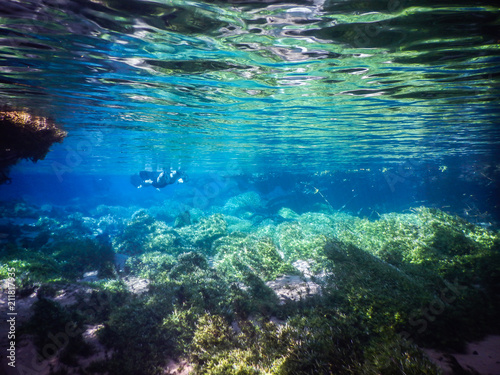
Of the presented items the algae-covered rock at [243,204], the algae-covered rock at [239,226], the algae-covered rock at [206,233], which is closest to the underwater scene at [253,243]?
the algae-covered rock at [206,233]

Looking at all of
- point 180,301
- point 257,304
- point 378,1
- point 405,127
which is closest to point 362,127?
point 405,127

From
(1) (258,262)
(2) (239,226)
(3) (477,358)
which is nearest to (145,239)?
(2) (239,226)

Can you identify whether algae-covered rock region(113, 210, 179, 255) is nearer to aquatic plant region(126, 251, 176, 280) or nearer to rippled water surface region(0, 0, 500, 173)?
aquatic plant region(126, 251, 176, 280)

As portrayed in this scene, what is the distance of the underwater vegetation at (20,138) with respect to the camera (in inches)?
396

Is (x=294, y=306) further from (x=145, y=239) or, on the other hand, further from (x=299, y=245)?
(x=145, y=239)

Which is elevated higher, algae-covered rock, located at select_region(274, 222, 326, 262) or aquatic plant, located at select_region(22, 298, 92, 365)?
aquatic plant, located at select_region(22, 298, 92, 365)

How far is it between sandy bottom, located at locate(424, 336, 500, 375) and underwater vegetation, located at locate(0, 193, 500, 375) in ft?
0.66

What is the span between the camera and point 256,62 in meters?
8.42

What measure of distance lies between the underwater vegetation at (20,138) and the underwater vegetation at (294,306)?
5.01 m

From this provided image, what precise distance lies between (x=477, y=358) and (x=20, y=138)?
1821cm

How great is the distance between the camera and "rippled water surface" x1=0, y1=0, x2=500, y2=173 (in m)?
5.90

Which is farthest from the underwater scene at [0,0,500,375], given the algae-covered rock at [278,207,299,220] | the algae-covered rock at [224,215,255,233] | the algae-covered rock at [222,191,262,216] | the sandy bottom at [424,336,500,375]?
the algae-covered rock at [222,191,262,216]

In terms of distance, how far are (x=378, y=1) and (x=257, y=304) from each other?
384 inches

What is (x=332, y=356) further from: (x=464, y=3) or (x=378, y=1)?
(x=464, y=3)
